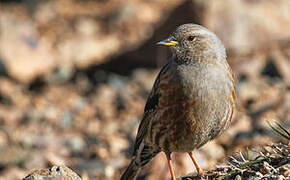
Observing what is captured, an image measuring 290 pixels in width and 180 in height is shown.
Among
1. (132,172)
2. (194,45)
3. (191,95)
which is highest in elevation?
(194,45)

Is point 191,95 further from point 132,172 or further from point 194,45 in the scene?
point 132,172

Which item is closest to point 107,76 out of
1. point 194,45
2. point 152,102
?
point 152,102

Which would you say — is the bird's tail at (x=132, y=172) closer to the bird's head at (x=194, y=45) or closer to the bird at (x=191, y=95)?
the bird at (x=191, y=95)

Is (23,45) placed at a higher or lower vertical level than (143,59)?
higher

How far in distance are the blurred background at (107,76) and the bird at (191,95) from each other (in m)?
1.20

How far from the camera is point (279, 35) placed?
439 inches

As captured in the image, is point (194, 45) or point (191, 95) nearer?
point (191, 95)

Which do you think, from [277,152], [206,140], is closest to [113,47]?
[206,140]

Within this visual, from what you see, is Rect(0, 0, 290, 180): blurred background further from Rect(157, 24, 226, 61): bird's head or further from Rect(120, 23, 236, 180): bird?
Rect(157, 24, 226, 61): bird's head

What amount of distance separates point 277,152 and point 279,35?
21.2 ft

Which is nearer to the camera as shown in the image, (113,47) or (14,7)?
(113,47)

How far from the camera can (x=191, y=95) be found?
19.0 feet

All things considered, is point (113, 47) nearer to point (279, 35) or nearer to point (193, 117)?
point (279, 35)

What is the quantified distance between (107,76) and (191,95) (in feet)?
21.7
